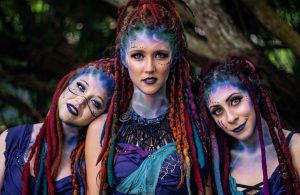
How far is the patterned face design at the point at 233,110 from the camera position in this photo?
3541 mm

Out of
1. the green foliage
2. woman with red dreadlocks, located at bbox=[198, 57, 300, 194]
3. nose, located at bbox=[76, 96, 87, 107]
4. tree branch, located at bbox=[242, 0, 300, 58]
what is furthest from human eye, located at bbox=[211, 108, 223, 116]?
the green foliage

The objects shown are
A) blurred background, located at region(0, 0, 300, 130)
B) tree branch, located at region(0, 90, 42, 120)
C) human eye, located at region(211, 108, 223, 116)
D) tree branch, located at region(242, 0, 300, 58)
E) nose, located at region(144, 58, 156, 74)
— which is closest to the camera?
nose, located at region(144, 58, 156, 74)

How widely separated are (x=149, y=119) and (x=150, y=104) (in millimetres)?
81

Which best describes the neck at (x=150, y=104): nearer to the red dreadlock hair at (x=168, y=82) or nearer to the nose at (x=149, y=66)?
the red dreadlock hair at (x=168, y=82)

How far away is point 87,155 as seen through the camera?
3.63m

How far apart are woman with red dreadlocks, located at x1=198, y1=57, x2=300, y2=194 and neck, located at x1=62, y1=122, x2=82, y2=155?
0.72 m

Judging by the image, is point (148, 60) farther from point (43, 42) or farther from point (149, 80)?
point (43, 42)

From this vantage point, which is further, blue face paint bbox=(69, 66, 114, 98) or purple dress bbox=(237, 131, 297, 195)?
blue face paint bbox=(69, 66, 114, 98)

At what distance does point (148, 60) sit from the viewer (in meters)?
3.49

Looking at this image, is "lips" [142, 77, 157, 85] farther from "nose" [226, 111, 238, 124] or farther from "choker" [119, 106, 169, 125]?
"nose" [226, 111, 238, 124]

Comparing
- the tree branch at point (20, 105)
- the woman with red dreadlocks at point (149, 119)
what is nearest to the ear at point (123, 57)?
the woman with red dreadlocks at point (149, 119)

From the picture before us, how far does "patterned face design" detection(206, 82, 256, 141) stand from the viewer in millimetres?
3541

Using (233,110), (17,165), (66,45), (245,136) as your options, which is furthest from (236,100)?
(66,45)

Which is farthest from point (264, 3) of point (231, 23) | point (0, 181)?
point (0, 181)
